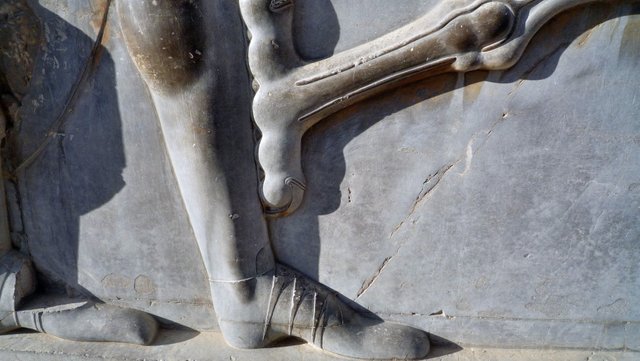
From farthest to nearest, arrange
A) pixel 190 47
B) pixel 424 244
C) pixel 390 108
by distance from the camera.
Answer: pixel 424 244 < pixel 390 108 < pixel 190 47

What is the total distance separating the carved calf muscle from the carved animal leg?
161 mm

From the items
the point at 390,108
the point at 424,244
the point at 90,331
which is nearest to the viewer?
the point at 390,108

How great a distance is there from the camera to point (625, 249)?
1621mm

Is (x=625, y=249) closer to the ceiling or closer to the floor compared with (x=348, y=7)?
closer to the floor

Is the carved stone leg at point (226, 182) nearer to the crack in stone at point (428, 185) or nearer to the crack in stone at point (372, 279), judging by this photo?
the crack in stone at point (372, 279)

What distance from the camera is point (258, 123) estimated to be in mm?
1553

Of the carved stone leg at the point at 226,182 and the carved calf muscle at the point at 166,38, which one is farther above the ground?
the carved calf muscle at the point at 166,38

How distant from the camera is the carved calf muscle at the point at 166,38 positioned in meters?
1.39

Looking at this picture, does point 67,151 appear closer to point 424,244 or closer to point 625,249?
point 424,244

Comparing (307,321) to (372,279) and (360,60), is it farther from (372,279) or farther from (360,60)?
(360,60)

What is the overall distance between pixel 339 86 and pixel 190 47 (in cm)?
46

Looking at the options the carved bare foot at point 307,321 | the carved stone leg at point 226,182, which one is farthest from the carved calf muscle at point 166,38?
the carved bare foot at point 307,321

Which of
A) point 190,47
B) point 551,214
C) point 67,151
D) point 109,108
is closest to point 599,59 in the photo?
point 551,214

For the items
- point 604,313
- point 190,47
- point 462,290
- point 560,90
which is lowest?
point 604,313
